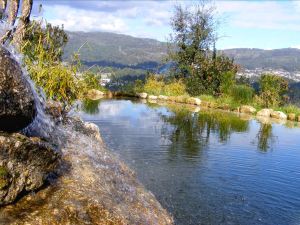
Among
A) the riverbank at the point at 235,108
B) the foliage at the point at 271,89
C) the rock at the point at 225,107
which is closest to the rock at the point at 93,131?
the riverbank at the point at 235,108

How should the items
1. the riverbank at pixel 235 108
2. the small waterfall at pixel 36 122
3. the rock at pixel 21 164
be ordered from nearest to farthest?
the rock at pixel 21 164
the small waterfall at pixel 36 122
the riverbank at pixel 235 108

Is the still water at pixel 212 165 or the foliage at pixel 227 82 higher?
the foliage at pixel 227 82

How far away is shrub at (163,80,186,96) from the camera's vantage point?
123 ft

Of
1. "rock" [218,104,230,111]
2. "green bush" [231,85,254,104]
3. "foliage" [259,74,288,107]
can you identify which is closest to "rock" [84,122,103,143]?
"rock" [218,104,230,111]

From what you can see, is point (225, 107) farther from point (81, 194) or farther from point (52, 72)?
point (81, 194)

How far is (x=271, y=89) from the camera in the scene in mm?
32062

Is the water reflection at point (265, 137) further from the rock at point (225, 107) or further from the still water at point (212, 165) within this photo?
the rock at point (225, 107)

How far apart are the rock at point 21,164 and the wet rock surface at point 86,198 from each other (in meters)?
0.16

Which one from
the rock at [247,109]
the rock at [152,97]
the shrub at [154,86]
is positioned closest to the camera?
the rock at [247,109]

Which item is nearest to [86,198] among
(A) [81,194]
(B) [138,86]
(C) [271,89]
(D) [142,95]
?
(A) [81,194]

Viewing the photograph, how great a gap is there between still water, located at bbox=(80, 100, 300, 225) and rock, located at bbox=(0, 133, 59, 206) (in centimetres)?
340

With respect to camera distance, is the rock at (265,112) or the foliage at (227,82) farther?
the foliage at (227,82)

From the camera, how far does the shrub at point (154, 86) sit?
130ft

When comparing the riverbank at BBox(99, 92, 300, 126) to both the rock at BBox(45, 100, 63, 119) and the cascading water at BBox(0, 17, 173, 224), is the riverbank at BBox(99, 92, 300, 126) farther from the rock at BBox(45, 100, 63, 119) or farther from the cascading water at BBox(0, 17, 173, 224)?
the cascading water at BBox(0, 17, 173, 224)
